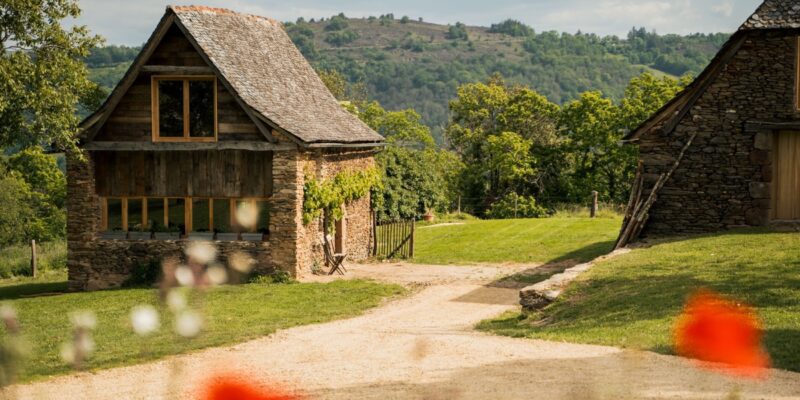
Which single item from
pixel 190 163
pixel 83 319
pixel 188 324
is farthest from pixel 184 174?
pixel 188 324

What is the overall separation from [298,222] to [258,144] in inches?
93.7

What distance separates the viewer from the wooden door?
2819 cm

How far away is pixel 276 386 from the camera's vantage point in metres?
13.8

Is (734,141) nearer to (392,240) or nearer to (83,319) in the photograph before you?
(392,240)

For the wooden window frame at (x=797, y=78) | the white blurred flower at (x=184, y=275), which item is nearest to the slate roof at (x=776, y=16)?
the wooden window frame at (x=797, y=78)

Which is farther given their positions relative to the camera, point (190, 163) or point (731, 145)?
point (190, 163)

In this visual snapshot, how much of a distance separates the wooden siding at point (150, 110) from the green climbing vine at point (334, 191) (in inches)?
80.8

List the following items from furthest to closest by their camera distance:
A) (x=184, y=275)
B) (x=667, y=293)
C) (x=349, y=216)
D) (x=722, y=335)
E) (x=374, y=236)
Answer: (x=374, y=236) → (x=349, y=216) → (x=184, y=275) → (x=667, y=293) → (x=722, y=335)

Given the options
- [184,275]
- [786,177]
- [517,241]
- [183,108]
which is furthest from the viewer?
[517,241]

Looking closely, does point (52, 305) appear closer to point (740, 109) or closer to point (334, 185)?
point (334, 185)

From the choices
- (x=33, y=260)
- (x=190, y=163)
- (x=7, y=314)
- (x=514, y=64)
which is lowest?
(x=33, y=260)

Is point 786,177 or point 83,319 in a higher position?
point 786,177

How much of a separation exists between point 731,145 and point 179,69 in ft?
50.5

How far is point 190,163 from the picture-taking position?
29.0 metres
